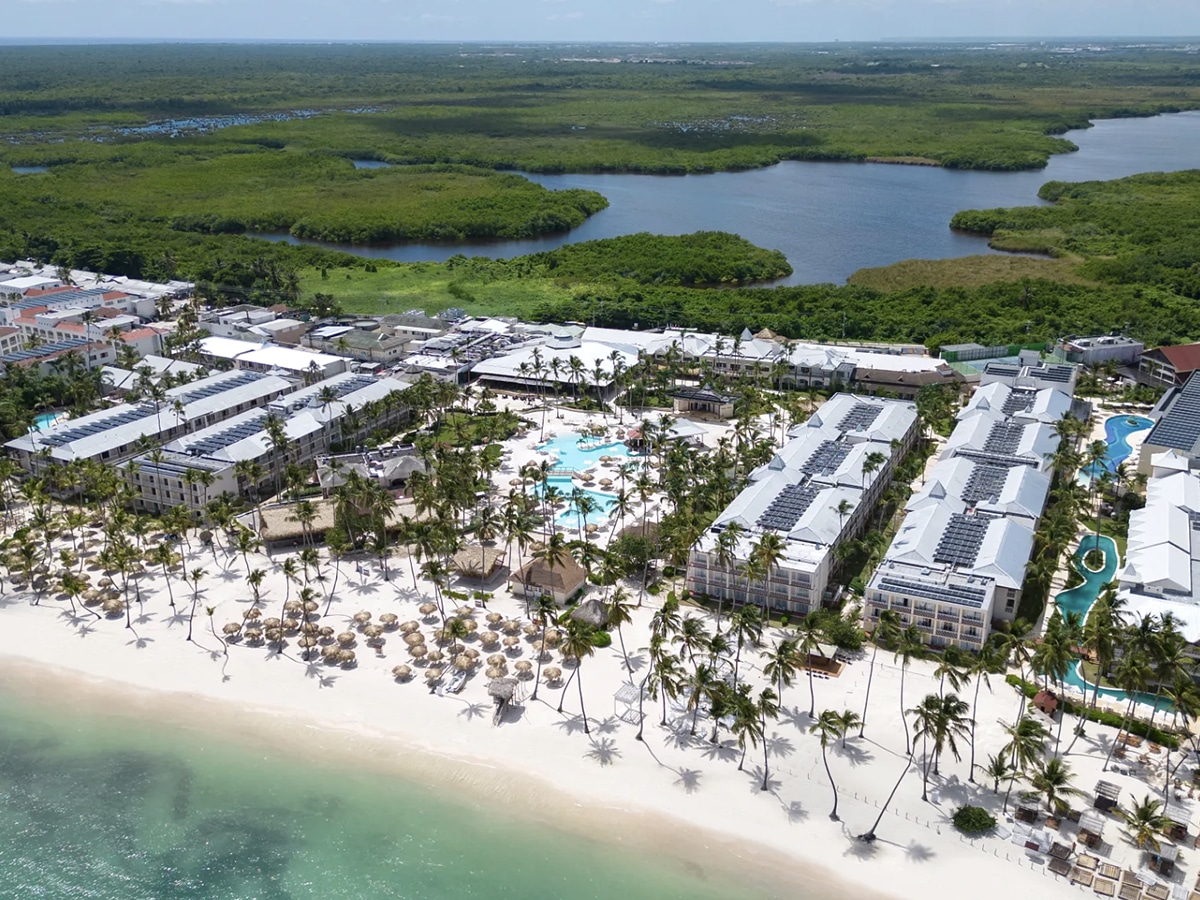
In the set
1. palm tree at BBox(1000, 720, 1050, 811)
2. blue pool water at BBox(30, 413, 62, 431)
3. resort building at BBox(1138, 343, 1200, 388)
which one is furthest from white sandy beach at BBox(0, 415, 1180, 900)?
resort building at BBox(1138, 343, 1200, 388)

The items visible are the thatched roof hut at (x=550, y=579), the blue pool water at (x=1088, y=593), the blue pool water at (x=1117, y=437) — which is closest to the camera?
the blue pool water at (x=1088, y=593)

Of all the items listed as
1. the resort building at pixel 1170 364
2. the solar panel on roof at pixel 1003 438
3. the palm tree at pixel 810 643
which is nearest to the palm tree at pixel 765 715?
the palm tree at pixel 810 643

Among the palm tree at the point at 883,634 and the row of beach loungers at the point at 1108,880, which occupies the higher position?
the palm tree at the point at 883,634

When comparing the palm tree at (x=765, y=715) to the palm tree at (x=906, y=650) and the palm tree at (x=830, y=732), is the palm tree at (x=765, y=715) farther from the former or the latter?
the palm tree at (x=906, y=650)

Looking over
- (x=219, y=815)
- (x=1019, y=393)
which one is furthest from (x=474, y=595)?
(x=1019, y=393)

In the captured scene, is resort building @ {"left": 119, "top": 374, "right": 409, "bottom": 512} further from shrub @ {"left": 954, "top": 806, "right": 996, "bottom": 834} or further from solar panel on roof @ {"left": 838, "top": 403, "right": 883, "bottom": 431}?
shrub @ {"left": 954, "top": 806, "right": 996, "bottom": 834}

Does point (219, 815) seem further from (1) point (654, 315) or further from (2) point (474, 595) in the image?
(1) point (654, 315)
